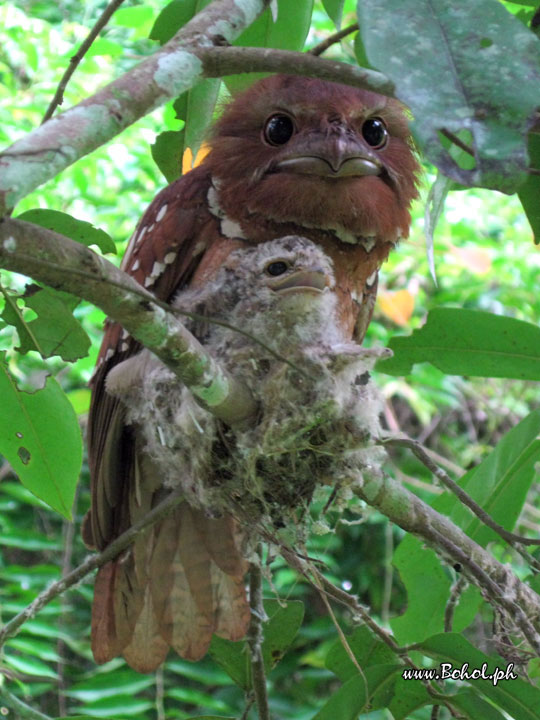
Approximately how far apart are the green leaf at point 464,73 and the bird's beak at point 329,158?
2.79ft

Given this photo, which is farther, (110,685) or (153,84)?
(110,685)

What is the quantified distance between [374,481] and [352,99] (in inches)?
38.3

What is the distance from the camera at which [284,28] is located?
7.00 ft

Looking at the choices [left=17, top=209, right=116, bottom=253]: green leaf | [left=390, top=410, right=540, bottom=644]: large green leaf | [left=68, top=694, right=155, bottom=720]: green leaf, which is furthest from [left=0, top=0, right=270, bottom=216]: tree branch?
[left=68, top=694, right=155, bottom=720]: green leaf

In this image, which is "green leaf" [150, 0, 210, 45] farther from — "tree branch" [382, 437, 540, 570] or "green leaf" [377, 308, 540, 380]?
"tree branch" [382, 437, 540, 570]

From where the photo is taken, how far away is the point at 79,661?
4.60 meters

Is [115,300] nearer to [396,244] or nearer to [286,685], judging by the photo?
[396,244]

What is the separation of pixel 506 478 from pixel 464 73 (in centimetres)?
123

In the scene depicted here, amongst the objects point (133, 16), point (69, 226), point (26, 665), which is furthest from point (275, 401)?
point (133, 16)

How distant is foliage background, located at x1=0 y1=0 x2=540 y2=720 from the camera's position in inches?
147

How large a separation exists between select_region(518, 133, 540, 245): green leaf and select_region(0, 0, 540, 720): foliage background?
4.51 feet

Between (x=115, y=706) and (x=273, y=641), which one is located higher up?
→ (x=273, y=641)

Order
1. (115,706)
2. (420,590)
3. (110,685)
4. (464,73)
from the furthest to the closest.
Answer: (110,685) → (115,706) → (420,590) → (464,73)

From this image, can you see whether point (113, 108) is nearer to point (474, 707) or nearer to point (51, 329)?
point (51, 329)
